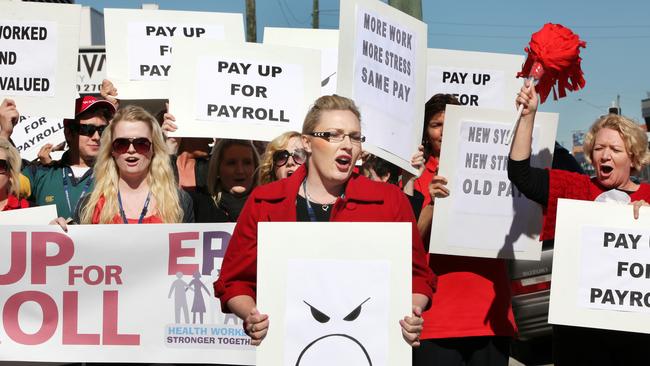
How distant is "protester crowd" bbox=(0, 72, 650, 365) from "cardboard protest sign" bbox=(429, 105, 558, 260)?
0.13 metres

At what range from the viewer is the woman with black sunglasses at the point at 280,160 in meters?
5.71

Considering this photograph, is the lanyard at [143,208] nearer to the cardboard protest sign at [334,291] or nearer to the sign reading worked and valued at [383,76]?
the sign reading worked and valued at [383,76]

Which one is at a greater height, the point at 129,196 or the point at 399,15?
the point at 399,15

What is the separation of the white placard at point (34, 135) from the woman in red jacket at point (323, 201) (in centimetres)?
540

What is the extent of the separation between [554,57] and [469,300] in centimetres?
126

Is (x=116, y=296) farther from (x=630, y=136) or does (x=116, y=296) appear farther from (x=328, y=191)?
(x=630, y=136)

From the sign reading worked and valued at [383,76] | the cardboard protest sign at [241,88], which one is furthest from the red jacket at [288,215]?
the cardboard protest sign at [241,88]

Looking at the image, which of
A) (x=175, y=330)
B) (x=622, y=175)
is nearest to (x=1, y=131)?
(x=175, y=330)

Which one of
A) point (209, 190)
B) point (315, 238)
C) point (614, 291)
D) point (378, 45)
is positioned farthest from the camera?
point (209, 190)

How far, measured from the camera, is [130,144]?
5062 millimetres

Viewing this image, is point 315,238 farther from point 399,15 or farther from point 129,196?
point 399,15

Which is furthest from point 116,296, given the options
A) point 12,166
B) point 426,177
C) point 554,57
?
point 554,57

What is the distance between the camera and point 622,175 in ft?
15.1

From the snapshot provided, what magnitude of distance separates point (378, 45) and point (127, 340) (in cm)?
204
